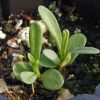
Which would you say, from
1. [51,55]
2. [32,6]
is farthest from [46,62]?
[32,6]

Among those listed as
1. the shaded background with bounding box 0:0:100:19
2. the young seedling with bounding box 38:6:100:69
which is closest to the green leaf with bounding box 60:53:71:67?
the young seedling with bounding box 38:6:100:69

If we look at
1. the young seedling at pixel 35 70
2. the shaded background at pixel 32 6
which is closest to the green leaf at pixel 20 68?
the young seedling at pixel 35 70

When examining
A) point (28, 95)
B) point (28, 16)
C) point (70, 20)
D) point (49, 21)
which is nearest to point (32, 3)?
point (28, 16)

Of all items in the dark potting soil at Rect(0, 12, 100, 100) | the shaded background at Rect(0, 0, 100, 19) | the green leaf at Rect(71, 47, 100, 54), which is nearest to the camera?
the green leaf at Rect(71, 47, 100, 54)

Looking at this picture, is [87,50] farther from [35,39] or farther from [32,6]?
[32,6]

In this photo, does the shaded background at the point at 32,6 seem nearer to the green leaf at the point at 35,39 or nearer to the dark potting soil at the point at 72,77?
the dark potting soil at the point at 72,77

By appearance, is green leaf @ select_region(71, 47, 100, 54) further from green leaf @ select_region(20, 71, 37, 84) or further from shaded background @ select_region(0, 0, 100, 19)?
shaded background @ select_region(0, 0, 100, 19)

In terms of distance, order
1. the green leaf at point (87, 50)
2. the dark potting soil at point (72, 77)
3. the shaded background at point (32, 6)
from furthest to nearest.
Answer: the shaded background at point (32, 6)
the dark potting soil at point (72, 77)
the green leaf at point (87, 50)

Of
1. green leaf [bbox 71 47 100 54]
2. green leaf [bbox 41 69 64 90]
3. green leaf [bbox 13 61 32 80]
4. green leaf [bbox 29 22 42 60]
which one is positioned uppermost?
green leaf [bbox 29 22 42 60]

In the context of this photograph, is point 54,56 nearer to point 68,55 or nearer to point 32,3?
point 68,55
